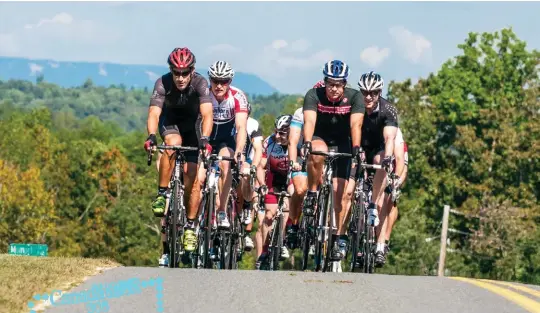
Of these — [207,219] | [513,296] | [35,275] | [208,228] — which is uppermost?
[207,219]

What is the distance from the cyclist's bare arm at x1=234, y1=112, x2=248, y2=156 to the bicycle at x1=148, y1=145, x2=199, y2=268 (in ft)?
3.91

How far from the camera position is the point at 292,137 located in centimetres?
1634

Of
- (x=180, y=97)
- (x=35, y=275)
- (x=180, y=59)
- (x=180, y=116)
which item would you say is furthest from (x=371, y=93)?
(x=35, y=275)

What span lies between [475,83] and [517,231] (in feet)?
50.6

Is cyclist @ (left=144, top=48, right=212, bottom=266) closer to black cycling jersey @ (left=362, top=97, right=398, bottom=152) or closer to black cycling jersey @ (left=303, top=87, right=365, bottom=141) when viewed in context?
black cycling jersey @ (left=303, top=87, right=365, bottom=141)

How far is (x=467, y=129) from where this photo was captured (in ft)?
258

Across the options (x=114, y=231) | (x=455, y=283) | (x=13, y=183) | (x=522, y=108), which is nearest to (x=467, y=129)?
(x=522, y=108)

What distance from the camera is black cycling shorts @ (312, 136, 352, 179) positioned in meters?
16.5

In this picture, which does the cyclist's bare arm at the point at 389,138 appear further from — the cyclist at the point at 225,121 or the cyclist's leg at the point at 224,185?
the cyclist's leg at the point at 224,185

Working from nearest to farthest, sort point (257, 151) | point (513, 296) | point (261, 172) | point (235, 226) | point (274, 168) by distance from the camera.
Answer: point (513, 296) → point (235, 226) → point (257, 151) → point (261, 172) → point (274, 168)

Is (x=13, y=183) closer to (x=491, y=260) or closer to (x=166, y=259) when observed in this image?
(x=491, y=260)

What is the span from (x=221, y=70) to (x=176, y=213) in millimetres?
2455

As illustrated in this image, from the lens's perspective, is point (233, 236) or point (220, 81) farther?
point (233, 236)

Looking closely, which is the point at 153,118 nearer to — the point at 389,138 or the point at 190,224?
the point at 190,224
